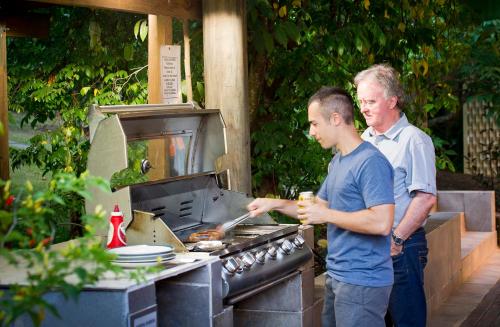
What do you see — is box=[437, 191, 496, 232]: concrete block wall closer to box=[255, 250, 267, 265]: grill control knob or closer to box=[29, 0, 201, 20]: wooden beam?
box=[29, 0, 201, 20]: wooden beam

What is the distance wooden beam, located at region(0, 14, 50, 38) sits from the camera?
18.3 ft

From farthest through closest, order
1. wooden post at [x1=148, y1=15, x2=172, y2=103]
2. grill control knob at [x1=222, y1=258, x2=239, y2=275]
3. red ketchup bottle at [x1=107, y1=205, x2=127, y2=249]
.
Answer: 1. wooden post at [x1=148, y1=15, x2=172, y2=103]
2. grill control knob at [x1=222, y1=258, x2=239, y2=275]
3. red ketchup bottle at [x1=107, y1=205, x2=127, y2=249]

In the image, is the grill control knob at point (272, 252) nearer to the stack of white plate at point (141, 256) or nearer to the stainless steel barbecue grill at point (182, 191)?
the stainless steel barbecue grill at point (182, 191)

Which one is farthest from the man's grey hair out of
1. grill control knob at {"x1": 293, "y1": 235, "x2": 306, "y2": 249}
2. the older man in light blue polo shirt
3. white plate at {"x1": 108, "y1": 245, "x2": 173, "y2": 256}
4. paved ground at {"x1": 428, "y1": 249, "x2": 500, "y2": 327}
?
paved ground at {"x1": 428, "y1": 249, "x2": 500, "y2": 327}

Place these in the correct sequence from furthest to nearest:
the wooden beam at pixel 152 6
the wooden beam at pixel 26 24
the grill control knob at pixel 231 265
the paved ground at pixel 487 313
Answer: the paved ground at pixel 487 313 → the wooden beam at pixel 26 24 → the wooden beam at pixel 152 6 → the grill control knob at pixel 231 265

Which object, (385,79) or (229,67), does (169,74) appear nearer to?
(229,67)

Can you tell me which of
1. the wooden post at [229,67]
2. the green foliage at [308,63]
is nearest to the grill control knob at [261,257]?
the wooden post at [229,67]

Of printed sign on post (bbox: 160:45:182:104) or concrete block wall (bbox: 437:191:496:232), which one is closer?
printed sign on post (bbox: 160:45:182:104)

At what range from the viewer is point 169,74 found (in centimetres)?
611

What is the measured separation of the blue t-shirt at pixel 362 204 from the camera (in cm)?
388

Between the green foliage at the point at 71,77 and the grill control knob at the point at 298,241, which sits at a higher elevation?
the green foliage at the point at 71,77

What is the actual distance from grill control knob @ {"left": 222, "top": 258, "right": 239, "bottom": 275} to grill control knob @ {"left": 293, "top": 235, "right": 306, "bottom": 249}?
0.81 m

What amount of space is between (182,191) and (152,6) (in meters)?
1.14

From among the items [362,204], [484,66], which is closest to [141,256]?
[362,204]
